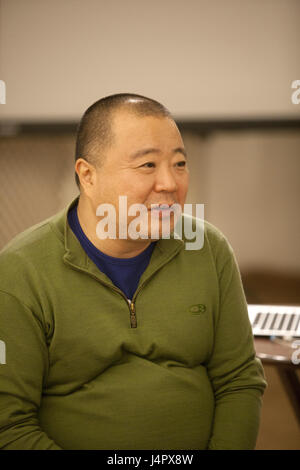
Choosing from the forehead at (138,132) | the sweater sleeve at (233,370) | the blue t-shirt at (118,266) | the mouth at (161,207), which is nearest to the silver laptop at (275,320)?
the sweater sleeve at (233,370)

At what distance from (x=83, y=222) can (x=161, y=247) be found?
21 cm

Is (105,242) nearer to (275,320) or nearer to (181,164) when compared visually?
(181,164)

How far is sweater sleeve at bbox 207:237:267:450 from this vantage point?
129 centimetres

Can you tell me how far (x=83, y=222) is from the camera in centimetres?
129

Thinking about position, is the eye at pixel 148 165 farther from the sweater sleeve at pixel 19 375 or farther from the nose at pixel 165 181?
the sweater sleeve at pixel 19 375

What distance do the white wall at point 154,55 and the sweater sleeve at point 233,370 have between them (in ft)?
3.40

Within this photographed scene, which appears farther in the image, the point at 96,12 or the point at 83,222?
the point at 96,12

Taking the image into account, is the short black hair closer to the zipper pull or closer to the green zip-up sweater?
the green zip-up sweater

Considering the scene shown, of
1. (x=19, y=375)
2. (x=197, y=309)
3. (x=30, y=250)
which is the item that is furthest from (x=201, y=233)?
(x=19, y=375)

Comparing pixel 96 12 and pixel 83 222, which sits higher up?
pixel 96 12

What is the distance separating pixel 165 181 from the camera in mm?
1166
